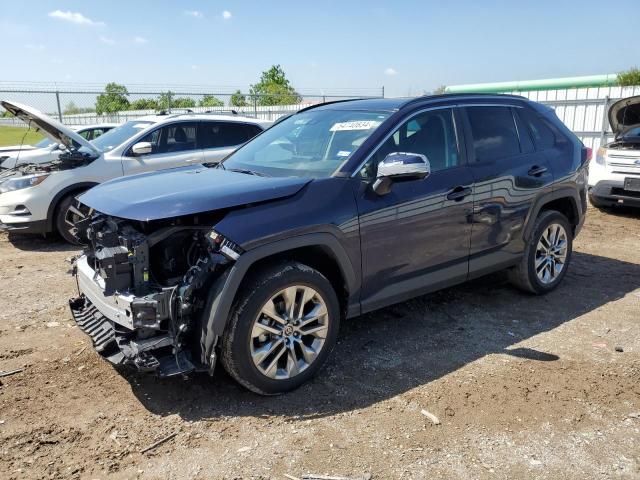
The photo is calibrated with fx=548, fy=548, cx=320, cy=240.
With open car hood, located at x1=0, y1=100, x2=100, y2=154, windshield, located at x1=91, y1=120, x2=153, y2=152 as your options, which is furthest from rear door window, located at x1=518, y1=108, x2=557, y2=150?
windshield, located at x1=91, y1=120, x2=153, y2=152

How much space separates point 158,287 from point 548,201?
3.68 metres

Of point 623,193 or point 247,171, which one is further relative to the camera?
point 623,193

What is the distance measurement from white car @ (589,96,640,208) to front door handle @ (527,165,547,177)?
4.44 meters

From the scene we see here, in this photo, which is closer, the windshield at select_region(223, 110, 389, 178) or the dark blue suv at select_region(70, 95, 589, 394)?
the dark blue suv at select_region(70, 95, 589, 394)

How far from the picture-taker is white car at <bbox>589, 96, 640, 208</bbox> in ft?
28.0

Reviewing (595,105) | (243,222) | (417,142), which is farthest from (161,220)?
(595,105)

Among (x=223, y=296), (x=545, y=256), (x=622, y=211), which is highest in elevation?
(x=223, y=296)

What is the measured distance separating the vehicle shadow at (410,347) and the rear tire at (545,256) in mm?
154

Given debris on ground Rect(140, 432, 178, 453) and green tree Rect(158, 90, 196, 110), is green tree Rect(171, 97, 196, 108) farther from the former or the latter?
debris on ground Rect(140, 432, 178, 453)

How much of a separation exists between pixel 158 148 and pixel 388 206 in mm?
5543

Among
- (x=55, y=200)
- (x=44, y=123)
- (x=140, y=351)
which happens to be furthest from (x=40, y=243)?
(x=140, y=351)

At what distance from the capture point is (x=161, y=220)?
10.5 ft

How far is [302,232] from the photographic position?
3.42m

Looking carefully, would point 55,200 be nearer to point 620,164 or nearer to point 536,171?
point 536,171
